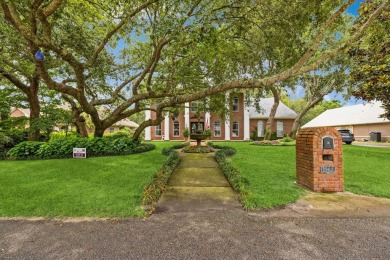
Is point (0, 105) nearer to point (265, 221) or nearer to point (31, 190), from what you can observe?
point (31, 190)

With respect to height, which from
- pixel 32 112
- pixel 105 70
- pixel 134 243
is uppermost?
pixel 105 70

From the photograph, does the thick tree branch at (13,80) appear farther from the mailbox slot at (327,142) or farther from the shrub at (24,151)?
the mailbox slot at (327,142)

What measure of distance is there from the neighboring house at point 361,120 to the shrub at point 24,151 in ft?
103

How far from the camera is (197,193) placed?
491 cm

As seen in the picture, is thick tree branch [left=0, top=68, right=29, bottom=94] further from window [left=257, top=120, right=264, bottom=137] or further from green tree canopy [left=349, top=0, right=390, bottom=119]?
window [left=257, top=120, right=264, bottom=137]

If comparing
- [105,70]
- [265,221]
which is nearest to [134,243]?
[265,221]

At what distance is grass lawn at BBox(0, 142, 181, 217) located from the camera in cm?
385

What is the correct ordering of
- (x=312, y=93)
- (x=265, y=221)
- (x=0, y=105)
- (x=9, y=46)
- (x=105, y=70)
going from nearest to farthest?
(x=265, y=221) → (x=9, y=46) → (x=105, y=70) → (x=0, y=105) → (x=312, y=93)

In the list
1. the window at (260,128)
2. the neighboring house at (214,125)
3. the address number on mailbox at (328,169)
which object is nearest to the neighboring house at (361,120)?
the neighboring house at (214,125)

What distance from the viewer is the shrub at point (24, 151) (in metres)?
9.94

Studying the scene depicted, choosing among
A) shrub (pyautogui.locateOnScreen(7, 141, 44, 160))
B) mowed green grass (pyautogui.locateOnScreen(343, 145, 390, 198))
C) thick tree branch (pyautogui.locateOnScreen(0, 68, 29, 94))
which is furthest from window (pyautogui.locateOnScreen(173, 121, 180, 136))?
mowed green grass (pyautogui.locateOnScreen(343, 145, 390, 198))

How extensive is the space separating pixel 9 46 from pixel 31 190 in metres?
8.56

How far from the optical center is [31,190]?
16.6 ft

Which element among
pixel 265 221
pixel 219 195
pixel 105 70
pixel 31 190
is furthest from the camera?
pixel 105 70
